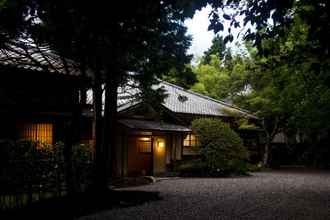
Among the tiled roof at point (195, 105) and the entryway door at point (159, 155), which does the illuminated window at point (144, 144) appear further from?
the tiled roof at point (195, 105)

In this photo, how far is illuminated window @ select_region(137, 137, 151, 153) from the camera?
72.3 ft

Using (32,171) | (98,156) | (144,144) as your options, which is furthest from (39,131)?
(144,144)

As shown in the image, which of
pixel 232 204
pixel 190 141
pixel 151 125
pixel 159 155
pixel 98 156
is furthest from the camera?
pixel 190 141

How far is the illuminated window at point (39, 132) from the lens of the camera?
1638cm

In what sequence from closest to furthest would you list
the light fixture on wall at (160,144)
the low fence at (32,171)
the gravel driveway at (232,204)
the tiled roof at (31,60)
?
the gravel driveway at (232,204)
the tiled roof at (31,60)
the low fence at (32,171)
the light fixture on wall at (160,144)

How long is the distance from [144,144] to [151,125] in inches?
57.4

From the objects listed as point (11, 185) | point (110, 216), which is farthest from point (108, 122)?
point (110, 216)

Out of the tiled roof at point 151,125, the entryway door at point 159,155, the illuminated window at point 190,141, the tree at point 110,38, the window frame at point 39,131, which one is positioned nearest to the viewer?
the tree at point 110,38

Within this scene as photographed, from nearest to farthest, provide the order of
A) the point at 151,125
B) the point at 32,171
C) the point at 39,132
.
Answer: the point at 32,171, the point at 39,132, the point at 151,125

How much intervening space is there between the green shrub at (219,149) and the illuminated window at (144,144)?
2.92 m

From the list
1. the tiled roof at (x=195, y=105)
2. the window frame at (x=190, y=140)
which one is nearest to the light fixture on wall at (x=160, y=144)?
the window frame at (x=190, y=140)

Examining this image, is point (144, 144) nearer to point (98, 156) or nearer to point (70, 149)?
point (98, 156)

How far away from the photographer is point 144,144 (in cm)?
2234

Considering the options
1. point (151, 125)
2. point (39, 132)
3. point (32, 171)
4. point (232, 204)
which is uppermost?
point (151, 125)
